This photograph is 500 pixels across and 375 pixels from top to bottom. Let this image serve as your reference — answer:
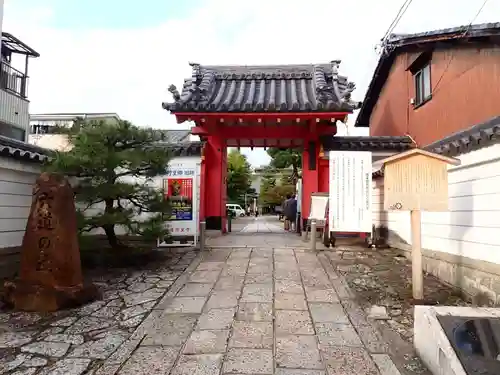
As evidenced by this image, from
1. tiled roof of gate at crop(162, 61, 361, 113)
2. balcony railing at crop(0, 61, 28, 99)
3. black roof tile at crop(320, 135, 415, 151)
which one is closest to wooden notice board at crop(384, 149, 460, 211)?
tiled roof of gate at crop(162, 61, 361, 113)

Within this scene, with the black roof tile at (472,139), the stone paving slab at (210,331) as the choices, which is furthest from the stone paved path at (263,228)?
the black roof tile at (472,139)

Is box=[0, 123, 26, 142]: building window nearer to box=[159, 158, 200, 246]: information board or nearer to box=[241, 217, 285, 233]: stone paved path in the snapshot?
box=[159, 158, 200, 246]: information board

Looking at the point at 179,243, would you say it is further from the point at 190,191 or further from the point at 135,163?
the point at 135,163

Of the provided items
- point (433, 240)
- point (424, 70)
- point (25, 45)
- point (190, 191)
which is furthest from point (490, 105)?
point (25, 45)

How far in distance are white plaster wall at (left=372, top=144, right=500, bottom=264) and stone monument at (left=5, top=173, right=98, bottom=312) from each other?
5801 millimetres

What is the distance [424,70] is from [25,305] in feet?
38.8

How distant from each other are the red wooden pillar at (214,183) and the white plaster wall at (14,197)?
4.94 metres

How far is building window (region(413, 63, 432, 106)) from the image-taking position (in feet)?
38.0

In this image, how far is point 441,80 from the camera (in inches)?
423

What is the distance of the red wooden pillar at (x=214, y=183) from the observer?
12.0 m

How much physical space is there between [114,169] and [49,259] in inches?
104

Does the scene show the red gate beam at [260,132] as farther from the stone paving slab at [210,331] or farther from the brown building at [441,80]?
the stone paving slab at [210,331]

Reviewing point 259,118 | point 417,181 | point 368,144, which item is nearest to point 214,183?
point 259,118

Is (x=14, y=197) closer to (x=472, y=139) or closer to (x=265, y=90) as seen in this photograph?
(x=472, y=139)
